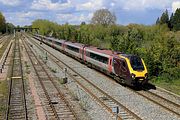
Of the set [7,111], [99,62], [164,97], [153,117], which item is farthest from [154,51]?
[7,111]

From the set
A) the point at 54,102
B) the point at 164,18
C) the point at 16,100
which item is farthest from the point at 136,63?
the point at 164,18

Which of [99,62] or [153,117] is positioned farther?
[99,62]

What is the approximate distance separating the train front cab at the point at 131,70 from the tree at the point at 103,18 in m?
101

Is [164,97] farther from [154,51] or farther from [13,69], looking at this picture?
[13,69]

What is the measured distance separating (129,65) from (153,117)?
23.8 ft

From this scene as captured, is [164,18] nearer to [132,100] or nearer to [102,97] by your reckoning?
[102,97]

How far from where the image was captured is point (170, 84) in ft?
90.1

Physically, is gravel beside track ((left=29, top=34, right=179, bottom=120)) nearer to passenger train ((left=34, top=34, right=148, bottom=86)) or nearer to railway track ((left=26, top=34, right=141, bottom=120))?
railway track ((left=26, top=34, right=141, bottom=120))

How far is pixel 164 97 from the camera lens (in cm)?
2173

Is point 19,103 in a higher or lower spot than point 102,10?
lower

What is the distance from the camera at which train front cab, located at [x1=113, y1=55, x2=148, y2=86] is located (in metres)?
23.7

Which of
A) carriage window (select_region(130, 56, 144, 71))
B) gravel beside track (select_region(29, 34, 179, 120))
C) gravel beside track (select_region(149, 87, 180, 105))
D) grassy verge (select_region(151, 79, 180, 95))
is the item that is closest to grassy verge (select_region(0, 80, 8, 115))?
gravel beside track (select_region(29, 34, 179, 120))

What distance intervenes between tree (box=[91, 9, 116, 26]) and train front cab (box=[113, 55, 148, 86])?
100762mm

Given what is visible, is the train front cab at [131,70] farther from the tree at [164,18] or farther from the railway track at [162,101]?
the tree at [164,18]
